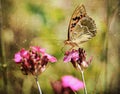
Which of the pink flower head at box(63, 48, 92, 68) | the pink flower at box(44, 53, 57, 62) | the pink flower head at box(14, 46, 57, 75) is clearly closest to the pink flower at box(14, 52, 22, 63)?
the pink flower head at box(14, 46, 57, 75)

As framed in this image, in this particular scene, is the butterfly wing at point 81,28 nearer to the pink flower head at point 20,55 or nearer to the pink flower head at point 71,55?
the pink flower head at point 71,55

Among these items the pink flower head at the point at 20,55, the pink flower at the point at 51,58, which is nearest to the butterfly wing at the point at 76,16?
the pink flower at the point at 51,58

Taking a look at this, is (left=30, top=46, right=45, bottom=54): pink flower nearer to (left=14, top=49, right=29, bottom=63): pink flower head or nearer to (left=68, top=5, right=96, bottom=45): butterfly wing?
(left=14, top=49, right=29, bottom=63): pink flower head

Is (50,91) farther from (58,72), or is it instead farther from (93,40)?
(93,40)

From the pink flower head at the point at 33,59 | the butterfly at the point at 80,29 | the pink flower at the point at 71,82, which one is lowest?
the pink flower at the point at 71,82

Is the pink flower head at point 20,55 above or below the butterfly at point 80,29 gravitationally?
below

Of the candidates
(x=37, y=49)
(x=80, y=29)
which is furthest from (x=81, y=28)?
(x=37, y=49)

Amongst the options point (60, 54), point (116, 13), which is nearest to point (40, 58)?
point (60, 54)
